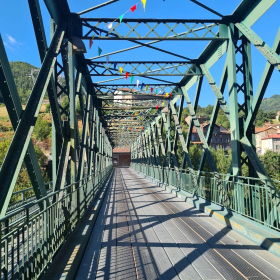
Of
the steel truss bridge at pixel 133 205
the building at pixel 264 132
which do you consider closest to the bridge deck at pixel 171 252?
the steel truss bridge at pixel 133 205

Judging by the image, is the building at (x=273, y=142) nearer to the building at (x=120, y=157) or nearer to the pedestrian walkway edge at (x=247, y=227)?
the building at (x=120, y=157)

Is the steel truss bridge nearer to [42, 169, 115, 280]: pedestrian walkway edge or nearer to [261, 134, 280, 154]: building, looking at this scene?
[42, 169, 115, 280]: pedestrian walkway edge

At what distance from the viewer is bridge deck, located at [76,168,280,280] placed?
3.87 metres

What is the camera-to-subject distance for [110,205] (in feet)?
33.1

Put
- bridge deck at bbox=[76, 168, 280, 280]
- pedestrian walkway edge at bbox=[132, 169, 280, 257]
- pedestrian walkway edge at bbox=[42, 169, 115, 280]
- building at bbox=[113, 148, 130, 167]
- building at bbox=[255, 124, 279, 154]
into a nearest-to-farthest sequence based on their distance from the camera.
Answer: pedestrian walkway edge at bbox=[42, 169, 115, 280]
bridge deck at bbox=[76, 168, 280, 280]
pedestrian walkway edge at bbox=[132, 169, 280, 257]
building at bbox=[113, 148, 130, 167]
building at bbox=[255, 124, 279, 154]

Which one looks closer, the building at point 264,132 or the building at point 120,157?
the building at point 120,157

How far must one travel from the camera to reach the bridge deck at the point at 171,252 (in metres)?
3.87

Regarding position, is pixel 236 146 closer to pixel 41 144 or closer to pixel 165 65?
pixel 165 65

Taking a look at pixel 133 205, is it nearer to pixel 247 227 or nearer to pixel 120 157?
pixel 247 227

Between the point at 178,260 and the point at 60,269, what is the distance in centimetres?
179

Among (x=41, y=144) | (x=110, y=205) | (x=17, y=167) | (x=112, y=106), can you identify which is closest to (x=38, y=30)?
(x=17, y=167)

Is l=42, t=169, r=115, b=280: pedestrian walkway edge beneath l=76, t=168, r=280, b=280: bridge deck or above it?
above

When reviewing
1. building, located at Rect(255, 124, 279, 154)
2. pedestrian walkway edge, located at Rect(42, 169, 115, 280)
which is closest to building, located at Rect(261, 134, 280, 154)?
building, located at Rect(255, 124, 279, 154)

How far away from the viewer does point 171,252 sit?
15.5 ft
